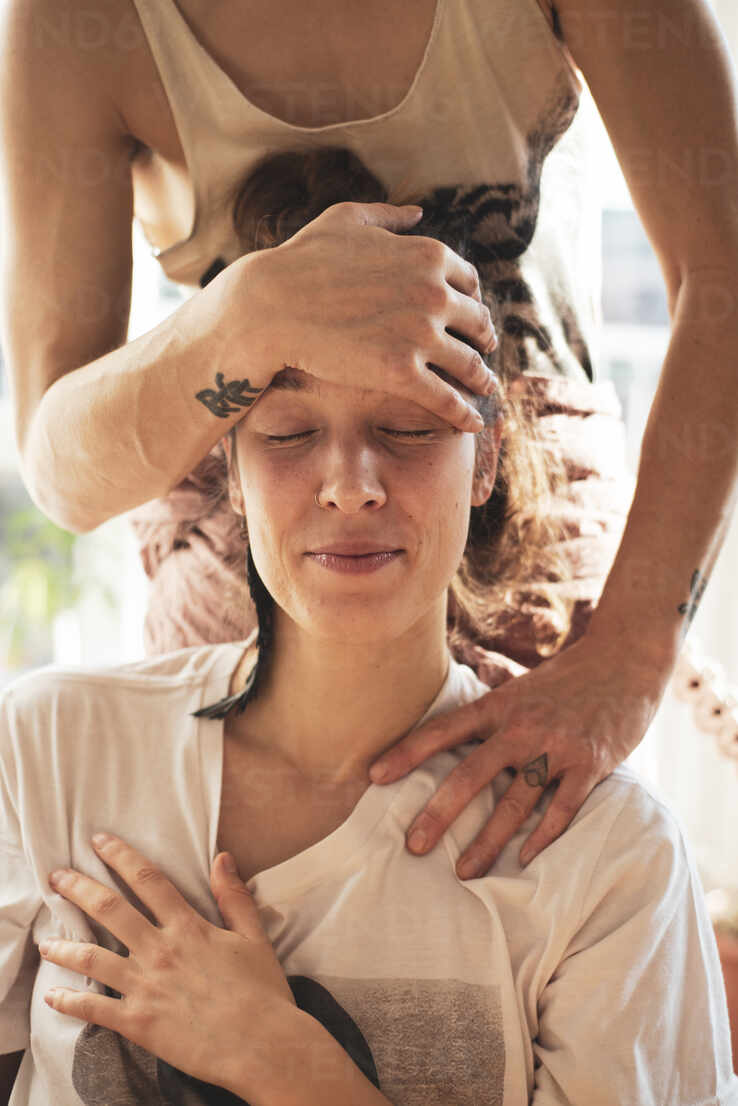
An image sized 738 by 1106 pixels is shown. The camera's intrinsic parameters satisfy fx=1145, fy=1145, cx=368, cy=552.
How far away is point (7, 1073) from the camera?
1.16 metres

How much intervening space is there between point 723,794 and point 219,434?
6.51ft

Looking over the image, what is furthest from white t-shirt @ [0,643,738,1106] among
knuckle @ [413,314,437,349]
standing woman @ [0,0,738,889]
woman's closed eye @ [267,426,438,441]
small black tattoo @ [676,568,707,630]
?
knuckle @ [413,314,437,349]

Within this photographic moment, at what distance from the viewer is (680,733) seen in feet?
8.91

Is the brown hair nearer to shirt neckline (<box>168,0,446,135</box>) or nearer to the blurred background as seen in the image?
shirt neckline (<box>168,0,446,135</box>)

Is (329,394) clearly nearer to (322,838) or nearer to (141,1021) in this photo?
(322,838)

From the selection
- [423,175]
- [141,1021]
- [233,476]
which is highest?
[423,175]

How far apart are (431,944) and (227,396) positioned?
21.6 inches

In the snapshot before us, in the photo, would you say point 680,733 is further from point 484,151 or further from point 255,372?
point 255,372

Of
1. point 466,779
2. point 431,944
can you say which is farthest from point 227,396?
point 431,944

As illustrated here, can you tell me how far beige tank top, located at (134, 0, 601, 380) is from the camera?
1261 millimetres

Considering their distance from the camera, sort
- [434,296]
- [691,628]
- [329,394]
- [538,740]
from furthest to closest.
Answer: [691,628] → [538,740] → [329,394] → [434,296]

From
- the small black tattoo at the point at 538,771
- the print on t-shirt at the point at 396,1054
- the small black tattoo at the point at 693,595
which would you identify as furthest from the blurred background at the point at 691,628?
the print on t-shirt at the point at 396,1054

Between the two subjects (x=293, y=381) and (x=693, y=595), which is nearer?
(x=293, y=381)

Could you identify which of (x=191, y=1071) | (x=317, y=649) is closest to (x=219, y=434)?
(x=317, y=649)
